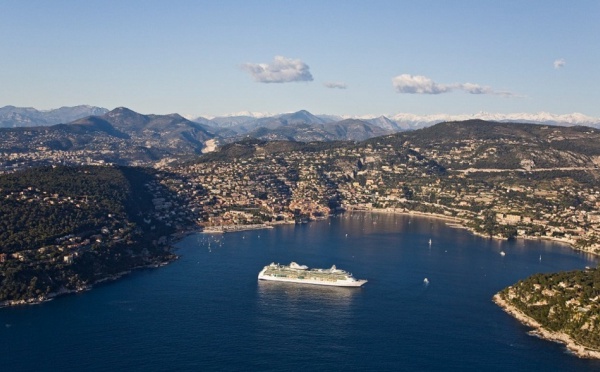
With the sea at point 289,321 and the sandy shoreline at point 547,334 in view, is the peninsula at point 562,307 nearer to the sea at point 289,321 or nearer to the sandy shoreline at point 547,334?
the sandy shoreline at point 547,334

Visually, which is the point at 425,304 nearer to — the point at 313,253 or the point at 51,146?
the point at 313,253

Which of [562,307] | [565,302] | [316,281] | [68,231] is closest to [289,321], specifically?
[316,281]

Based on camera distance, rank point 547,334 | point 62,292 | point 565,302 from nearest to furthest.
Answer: point 547,334 → point 565,302 → point 62,292

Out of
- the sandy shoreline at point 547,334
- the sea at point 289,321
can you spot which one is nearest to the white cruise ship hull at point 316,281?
the sea at point 289,321

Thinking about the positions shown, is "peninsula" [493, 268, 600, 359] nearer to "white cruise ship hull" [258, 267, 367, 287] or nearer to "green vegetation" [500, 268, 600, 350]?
"green vegetation" [500, 268, 600, 350]

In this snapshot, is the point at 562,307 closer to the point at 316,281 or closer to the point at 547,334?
the point at 547,334

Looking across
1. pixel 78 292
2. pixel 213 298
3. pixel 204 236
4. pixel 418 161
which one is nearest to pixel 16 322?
pixel 78 292
